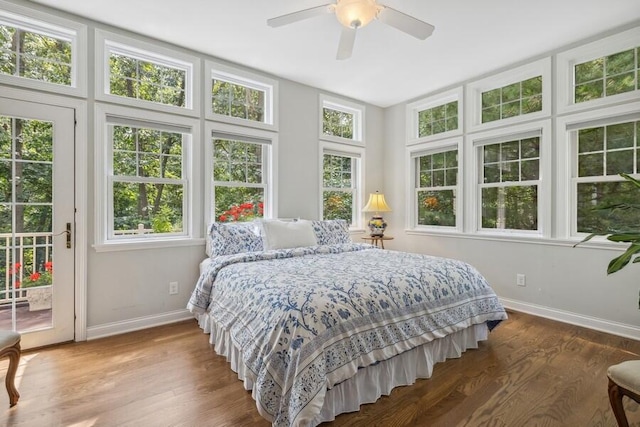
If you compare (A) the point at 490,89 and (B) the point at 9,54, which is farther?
(A) the point at 490,89

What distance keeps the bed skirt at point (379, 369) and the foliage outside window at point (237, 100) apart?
2295 mm

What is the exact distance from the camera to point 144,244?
3039 millimetres

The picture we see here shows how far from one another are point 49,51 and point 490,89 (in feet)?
14.9

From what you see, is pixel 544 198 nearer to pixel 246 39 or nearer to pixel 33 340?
pixel 246 39

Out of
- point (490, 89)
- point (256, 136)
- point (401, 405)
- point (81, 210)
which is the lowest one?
point (401, 405)

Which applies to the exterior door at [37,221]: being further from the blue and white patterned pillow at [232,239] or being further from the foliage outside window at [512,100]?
the foliage outside window at [512,100]

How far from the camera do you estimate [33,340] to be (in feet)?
8.39

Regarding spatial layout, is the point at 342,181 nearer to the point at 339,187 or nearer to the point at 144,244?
the point at 339,187

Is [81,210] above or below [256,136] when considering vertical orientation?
below

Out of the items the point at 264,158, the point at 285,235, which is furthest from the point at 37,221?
the point at 264,158

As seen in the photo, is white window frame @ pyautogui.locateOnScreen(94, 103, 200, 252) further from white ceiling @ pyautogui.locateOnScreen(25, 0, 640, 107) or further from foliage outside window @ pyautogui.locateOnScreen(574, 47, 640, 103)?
foliage outside window @ pyautogui.locateOnScreen(574, 47, 640, 103)

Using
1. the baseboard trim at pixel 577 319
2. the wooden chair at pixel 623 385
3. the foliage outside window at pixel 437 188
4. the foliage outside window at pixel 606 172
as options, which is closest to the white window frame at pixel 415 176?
the foliage outside window at pixel 437 188

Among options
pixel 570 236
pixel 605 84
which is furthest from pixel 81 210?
pixel 605 84

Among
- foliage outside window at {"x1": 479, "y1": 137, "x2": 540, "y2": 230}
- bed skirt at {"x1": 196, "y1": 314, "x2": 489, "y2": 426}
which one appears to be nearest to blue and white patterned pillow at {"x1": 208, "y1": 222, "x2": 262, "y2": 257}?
bed skirt at {"x1": 196, "y1": 314, "x2": 489, "y2": 426}
